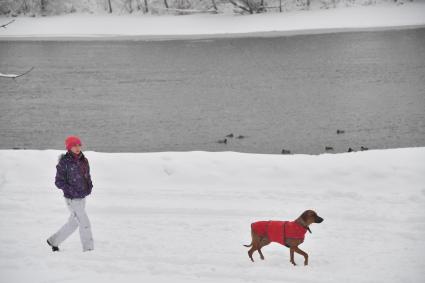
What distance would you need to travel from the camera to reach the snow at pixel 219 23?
170 feet

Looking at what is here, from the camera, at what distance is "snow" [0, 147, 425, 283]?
762 cm

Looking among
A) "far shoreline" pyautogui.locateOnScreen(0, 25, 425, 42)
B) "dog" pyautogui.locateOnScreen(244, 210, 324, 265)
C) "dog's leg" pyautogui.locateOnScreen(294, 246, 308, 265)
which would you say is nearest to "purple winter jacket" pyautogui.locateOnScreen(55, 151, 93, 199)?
"dog" pyautogui.locateOnScreen(244, 210, 324, 265)

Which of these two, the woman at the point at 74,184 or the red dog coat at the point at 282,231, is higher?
the woman at the point at 74,184

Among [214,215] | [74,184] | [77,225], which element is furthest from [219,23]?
[74,184]

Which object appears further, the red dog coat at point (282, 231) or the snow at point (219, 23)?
the snow at point (219, 23)

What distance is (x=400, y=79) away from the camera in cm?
3200

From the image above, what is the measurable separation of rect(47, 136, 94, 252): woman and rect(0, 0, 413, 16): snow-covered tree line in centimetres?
4920

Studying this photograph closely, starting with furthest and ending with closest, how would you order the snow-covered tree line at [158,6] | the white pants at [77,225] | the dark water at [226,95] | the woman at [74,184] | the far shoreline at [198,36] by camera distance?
the snow-covered tree line at [158,6], the far shoreline at [198,36], the dark water at [226,95], the white pants at [77,225], the woman at [74,184]

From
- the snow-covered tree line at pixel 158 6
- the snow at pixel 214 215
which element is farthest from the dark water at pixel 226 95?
the snow at pixel 214 215

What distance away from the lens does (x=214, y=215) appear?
32.2ft

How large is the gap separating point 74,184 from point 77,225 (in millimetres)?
688

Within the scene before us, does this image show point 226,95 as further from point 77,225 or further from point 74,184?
point 74,184

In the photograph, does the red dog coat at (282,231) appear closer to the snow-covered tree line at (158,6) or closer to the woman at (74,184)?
the woman at (74,184)

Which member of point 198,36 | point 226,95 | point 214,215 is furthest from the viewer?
point 198,36
